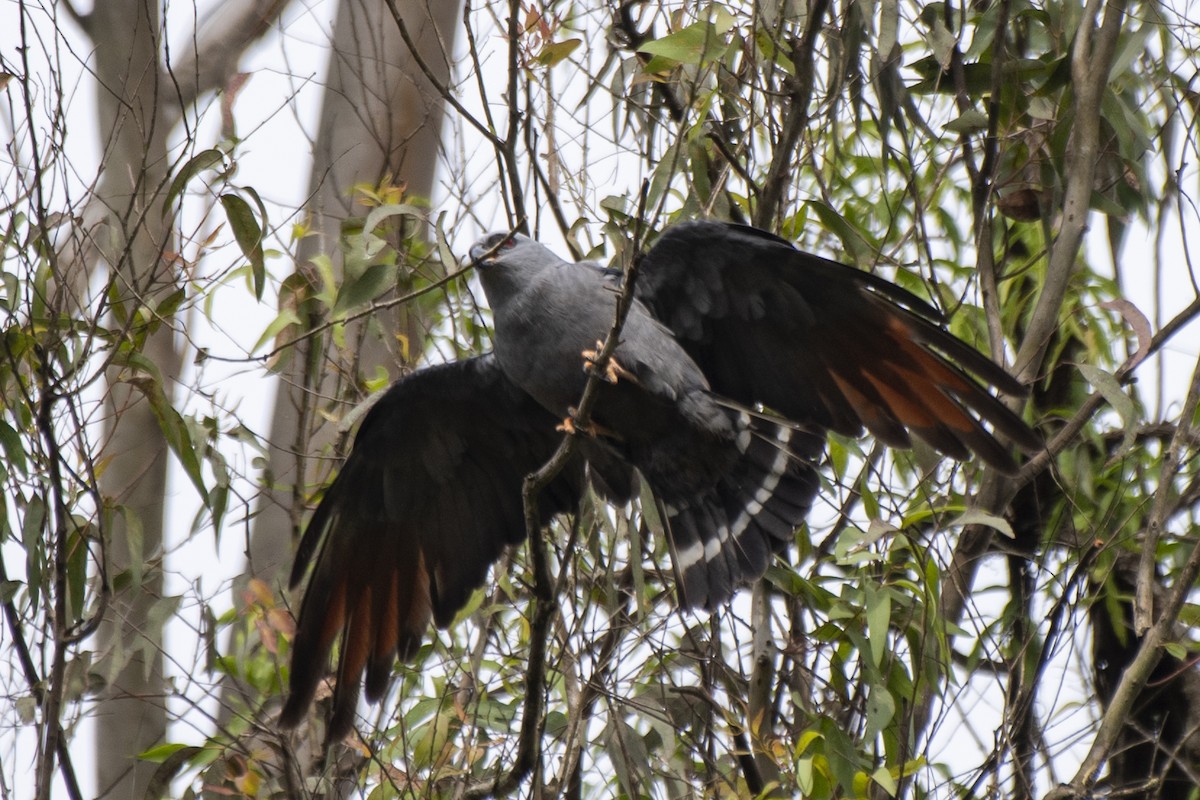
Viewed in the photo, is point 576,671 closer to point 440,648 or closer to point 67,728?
point 440,648

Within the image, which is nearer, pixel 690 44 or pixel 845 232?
pixel 690 44

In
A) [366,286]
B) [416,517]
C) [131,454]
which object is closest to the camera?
[366,286]

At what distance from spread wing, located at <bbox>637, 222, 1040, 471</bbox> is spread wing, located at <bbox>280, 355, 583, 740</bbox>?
0.52 m

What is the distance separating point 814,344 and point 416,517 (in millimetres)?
1254

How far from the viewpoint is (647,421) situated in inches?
127

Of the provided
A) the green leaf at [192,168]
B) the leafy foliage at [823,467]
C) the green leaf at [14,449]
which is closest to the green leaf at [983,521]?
the leafy foliage at [823,467]

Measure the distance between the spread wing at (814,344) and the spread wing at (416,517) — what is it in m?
0.52

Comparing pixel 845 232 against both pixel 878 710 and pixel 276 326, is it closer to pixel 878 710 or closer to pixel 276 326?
pixel 878 710

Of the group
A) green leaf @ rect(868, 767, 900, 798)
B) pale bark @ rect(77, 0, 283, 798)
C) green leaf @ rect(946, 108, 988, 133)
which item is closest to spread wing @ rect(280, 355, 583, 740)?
pale bark @ rect(77, 0, 283, 798)

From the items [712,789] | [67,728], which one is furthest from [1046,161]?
[67,728]

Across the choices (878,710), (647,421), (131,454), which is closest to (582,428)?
(647,421)

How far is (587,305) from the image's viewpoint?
313 cm

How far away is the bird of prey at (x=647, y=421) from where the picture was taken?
3.02 meters

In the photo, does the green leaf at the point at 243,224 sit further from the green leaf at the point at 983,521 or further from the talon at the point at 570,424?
the green leaf at the point at 983,521
